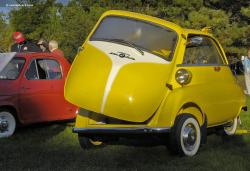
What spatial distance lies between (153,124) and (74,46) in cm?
2697

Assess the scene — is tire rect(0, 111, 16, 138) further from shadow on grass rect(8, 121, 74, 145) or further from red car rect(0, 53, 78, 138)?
shadow on grass rect(8, 121, 74, 145)

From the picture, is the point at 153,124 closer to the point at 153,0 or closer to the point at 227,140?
the point at 227,140

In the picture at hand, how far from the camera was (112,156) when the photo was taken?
7.81 meters

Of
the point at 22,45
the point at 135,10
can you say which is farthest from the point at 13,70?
the point at 135,10

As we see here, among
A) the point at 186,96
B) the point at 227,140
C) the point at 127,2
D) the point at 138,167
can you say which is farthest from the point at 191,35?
the point at 127,2

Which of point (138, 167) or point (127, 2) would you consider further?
point (127, 2)

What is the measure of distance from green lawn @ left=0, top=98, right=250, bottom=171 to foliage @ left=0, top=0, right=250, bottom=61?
24.0 m

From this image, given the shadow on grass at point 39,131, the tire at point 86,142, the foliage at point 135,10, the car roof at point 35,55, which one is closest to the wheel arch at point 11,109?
the shadow on grass at point 39,131

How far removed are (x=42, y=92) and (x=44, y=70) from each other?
514 mm

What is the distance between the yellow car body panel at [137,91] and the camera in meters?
7.43

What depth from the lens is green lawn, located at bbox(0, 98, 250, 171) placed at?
7095 millimetres

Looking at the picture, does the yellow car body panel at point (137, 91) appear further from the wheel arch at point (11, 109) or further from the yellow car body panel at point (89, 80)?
the wheel arch at point (11, 109)

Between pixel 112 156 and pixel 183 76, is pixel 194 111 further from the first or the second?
pixel 112 156

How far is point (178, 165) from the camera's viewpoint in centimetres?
718
